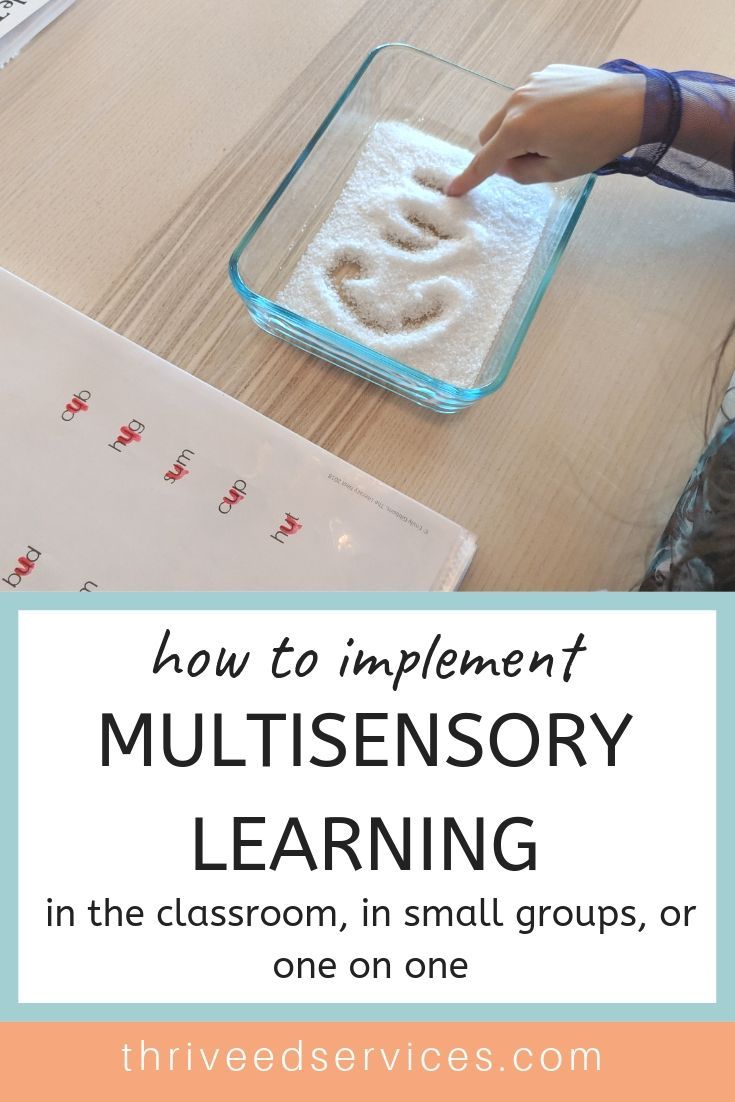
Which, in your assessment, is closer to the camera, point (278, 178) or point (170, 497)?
point (170, 497)

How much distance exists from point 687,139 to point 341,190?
236 millimetres

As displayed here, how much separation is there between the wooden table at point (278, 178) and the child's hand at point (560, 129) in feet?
0.11

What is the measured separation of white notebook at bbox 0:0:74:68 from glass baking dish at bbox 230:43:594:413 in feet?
0.77

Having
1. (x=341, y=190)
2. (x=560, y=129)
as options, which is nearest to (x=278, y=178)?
(x=341, y=190)

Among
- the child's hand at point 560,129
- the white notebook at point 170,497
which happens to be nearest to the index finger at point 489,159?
the child's hand at point 560,129

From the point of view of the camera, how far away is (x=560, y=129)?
60 cm

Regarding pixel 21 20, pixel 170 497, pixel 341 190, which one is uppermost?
pixel 21 20

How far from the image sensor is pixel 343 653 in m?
0.45

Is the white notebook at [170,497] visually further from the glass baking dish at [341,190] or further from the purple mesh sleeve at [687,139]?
the purple mesh sleeve at [687,139]

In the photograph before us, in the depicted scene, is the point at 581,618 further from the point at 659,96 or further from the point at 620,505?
the point at 659,96

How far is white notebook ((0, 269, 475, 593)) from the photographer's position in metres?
0.49

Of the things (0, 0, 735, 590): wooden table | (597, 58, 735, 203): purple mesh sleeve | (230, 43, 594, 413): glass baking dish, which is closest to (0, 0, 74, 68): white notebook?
(0, 0, 735, 590): wooden table

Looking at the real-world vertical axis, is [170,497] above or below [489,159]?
below

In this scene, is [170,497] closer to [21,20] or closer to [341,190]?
[341,190]
